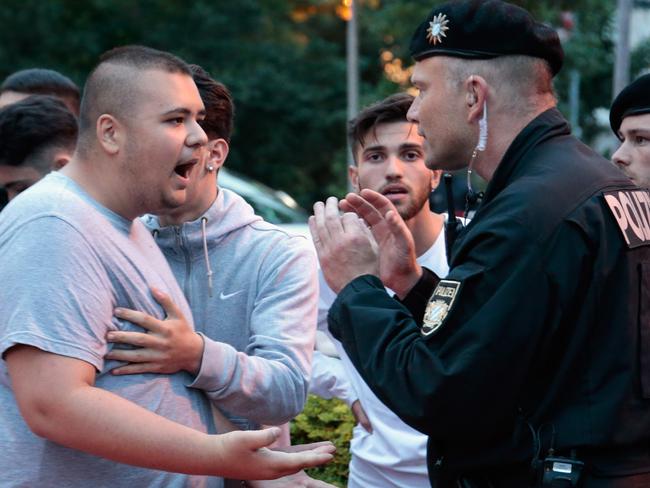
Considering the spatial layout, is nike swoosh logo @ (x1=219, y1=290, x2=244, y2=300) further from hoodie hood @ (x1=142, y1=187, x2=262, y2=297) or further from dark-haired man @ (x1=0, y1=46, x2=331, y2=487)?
dark-haired man @ (x1=0, y1=46, x2=331, y2=487)

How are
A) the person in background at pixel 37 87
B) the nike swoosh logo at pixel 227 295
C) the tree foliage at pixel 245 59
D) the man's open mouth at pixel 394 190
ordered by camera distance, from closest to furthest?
the nike swoosh logo at pixel 227 295, the man's open mouth at pixel 394 190, the person in background at pixel 37 87, the tree foliage at pixel 245 59

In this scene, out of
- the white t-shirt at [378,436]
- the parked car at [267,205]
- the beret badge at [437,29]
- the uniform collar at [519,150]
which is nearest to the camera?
the uniform collar at [519,150]

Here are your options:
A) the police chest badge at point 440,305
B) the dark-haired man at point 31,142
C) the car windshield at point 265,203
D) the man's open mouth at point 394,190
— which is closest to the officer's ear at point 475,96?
the police chest badge at point 440,305

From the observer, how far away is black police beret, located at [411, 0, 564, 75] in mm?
2941

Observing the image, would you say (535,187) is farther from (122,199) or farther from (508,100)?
(122,199)

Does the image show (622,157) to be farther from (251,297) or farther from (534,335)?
(534,335)

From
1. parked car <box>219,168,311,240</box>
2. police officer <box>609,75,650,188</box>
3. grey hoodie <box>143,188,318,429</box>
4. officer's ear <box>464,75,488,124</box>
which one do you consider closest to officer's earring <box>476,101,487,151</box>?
officer's ear <box>464,75,488,124</box>

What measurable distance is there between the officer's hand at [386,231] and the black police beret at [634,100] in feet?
4.69

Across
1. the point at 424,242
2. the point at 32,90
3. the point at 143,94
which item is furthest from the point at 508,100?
the point at 32,90

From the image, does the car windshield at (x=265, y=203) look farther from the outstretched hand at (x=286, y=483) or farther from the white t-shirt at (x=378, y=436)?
the outstretched hand at (x=286, y=483)

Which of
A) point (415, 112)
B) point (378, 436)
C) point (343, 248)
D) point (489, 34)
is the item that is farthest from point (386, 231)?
point (378, 436)

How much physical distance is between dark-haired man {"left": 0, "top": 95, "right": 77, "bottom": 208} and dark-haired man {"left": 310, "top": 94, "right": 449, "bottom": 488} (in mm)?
1326

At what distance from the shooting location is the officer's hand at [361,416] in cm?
401

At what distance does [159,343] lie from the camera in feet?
9.18
